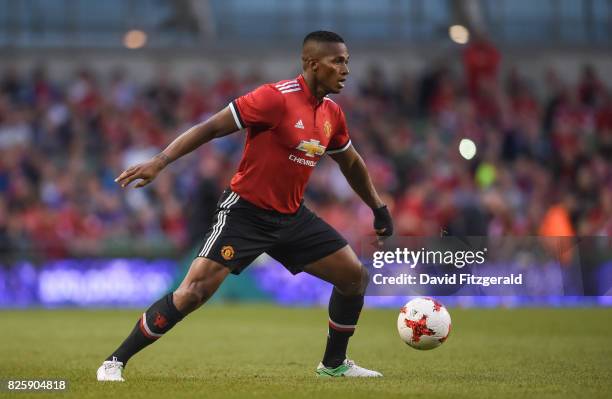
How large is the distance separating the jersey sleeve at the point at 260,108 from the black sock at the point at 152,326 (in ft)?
4.60

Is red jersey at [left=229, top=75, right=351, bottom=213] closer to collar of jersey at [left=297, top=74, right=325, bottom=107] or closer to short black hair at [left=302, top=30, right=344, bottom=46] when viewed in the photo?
collar of jersey at [left=297, top=74, right=325, bottom=107]

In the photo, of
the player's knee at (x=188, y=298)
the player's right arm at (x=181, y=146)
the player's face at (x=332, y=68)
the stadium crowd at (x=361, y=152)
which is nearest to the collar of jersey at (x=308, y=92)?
the player's face at (x=332, y=68)

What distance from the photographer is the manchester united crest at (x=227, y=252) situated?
796 cm

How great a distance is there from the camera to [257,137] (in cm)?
811

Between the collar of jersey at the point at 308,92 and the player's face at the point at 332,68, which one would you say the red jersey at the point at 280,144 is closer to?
the collar of jersey at the point at 308,92

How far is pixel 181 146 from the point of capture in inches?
302

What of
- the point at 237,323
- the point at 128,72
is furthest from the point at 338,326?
the point at 128,72

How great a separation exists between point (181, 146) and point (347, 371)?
2.35 metres

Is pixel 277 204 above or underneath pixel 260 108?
underneath

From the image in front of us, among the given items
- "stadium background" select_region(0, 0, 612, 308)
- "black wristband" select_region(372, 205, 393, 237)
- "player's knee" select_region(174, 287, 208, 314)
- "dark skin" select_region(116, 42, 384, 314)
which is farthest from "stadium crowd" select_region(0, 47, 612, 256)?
"player's knee" select_region(174, 287, 208, 314)

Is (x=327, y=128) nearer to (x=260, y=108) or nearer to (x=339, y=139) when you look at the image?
(x=339, y=139)

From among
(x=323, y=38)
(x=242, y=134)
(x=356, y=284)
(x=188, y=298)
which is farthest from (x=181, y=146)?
(x=242, y=134)

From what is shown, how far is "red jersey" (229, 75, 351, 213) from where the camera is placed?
315 inches

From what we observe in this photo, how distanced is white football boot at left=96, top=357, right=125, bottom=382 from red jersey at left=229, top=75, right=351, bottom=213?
5.06 ft
